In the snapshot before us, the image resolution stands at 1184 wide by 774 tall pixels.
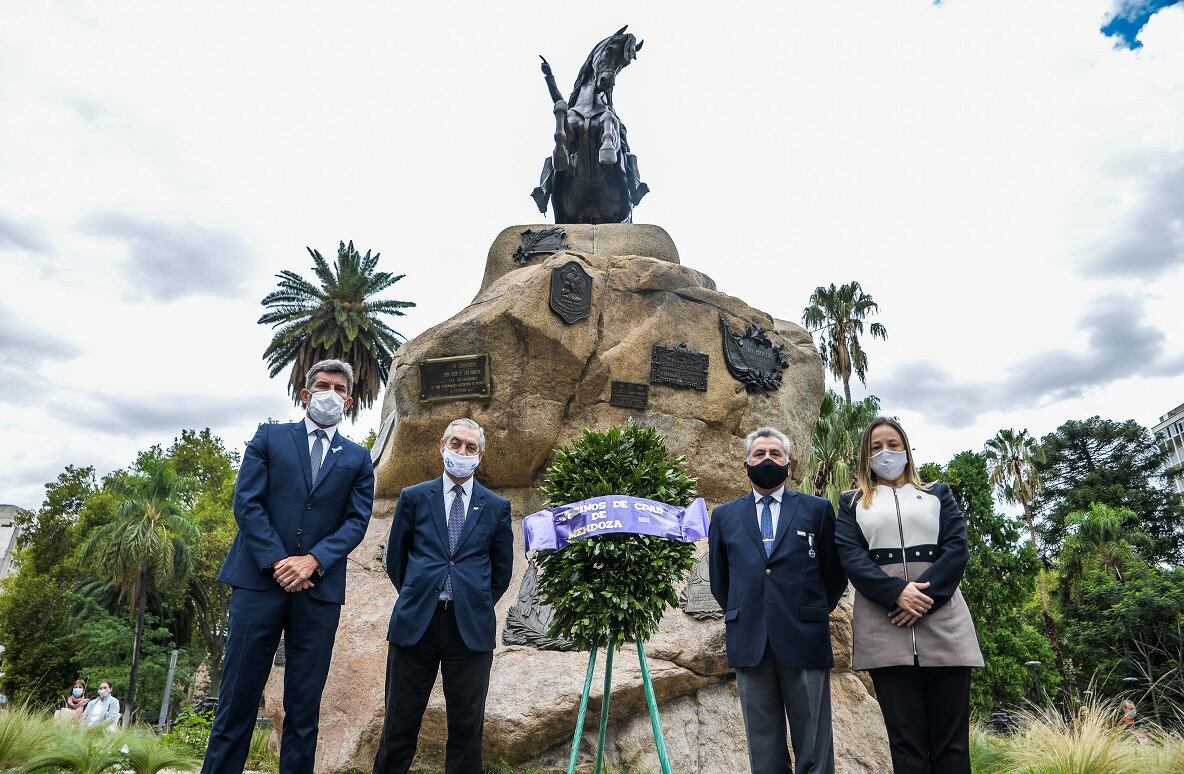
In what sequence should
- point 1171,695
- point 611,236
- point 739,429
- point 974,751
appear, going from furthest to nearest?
point 1171,695, point 611,236, point 739,429, point 974,751

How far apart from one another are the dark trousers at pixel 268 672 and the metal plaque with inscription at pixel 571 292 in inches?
168

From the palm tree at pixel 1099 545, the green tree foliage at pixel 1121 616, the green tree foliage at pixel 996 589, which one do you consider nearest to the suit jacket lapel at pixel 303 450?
the green tree foliage at pixel 1121 616

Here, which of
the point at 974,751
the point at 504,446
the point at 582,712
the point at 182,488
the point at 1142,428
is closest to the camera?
the point at 582,712

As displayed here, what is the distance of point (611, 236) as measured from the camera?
9.31 m

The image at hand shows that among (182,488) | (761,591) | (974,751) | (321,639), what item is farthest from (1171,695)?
(182,488)

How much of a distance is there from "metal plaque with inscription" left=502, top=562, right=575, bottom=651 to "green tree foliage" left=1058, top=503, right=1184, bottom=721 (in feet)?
61.2

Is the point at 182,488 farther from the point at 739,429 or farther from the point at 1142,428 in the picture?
the point at 1142,428

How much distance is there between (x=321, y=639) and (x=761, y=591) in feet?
7.02

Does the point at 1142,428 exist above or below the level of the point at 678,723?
above

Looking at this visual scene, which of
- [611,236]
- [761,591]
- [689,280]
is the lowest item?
[761,591]

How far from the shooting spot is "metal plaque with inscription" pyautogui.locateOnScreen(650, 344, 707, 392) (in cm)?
764

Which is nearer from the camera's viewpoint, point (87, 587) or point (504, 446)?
point (504, 446)

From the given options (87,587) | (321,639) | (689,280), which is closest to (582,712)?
(321,639)

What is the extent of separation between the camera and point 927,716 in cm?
353
